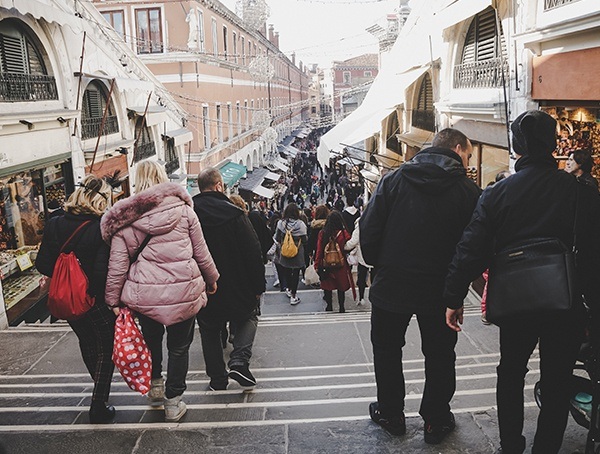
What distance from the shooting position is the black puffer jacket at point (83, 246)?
3276 mm

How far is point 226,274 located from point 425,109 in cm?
1147

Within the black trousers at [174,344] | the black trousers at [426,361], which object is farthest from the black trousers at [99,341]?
the black trousers at [426,361]

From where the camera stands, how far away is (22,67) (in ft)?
27.6

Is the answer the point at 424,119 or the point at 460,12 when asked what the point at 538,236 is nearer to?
the point at 460,12

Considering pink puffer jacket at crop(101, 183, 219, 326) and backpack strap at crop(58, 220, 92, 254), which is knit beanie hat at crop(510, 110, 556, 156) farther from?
backpack strap at crop(58, 220, 92, 254)

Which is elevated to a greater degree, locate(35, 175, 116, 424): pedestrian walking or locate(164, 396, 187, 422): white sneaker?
locate(35, 175, 116, 424): pedestrian walking

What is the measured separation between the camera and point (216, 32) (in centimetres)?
2628

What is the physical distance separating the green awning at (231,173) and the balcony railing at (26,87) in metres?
13.3

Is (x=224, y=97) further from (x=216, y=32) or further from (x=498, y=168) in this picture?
(x=498, y=168)

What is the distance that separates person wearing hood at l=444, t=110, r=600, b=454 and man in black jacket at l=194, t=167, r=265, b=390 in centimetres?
156

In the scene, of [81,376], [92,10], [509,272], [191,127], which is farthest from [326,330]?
[191,127]

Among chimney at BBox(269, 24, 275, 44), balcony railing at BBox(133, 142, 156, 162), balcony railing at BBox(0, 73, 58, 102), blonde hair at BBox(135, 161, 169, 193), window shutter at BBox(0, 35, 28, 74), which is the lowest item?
blonde hair at BBox(135, 161, 169, 193)

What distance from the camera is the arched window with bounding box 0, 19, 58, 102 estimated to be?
7.94 metres

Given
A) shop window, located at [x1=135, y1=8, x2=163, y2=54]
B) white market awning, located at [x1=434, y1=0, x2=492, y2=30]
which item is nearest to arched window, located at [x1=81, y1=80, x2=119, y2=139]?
white market awning, located at [x1=434, y1=0, x2=492, y2=30]
